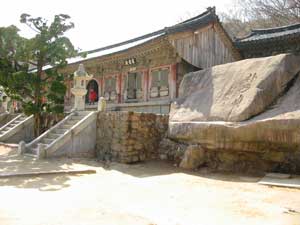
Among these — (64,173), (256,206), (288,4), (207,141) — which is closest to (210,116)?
(207,141)

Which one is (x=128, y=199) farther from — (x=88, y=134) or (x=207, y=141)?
(x=88, y=134)

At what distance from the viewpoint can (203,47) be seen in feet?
52.7

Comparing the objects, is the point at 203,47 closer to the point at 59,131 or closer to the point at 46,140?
the point at 59,131

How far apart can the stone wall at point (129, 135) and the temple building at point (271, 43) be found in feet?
27.4

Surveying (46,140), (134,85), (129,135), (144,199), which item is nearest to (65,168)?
→ (129,135)

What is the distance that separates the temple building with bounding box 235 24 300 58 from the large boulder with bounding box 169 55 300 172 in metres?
7.05

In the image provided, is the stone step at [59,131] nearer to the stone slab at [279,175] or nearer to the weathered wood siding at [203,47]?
the weathered wood siding at [203,47]

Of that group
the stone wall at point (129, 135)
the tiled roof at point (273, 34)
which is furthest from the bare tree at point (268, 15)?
the stone wall at point (129, 135)

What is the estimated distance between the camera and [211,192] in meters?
7.00

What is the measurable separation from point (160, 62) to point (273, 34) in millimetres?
7429

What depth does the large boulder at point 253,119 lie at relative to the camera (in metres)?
8.23

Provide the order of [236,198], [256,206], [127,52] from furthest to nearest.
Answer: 1. [127,52]
2. [236,198]
3. [256,206]

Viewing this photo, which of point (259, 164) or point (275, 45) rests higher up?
point (275, 45)

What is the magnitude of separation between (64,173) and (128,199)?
340 cm
